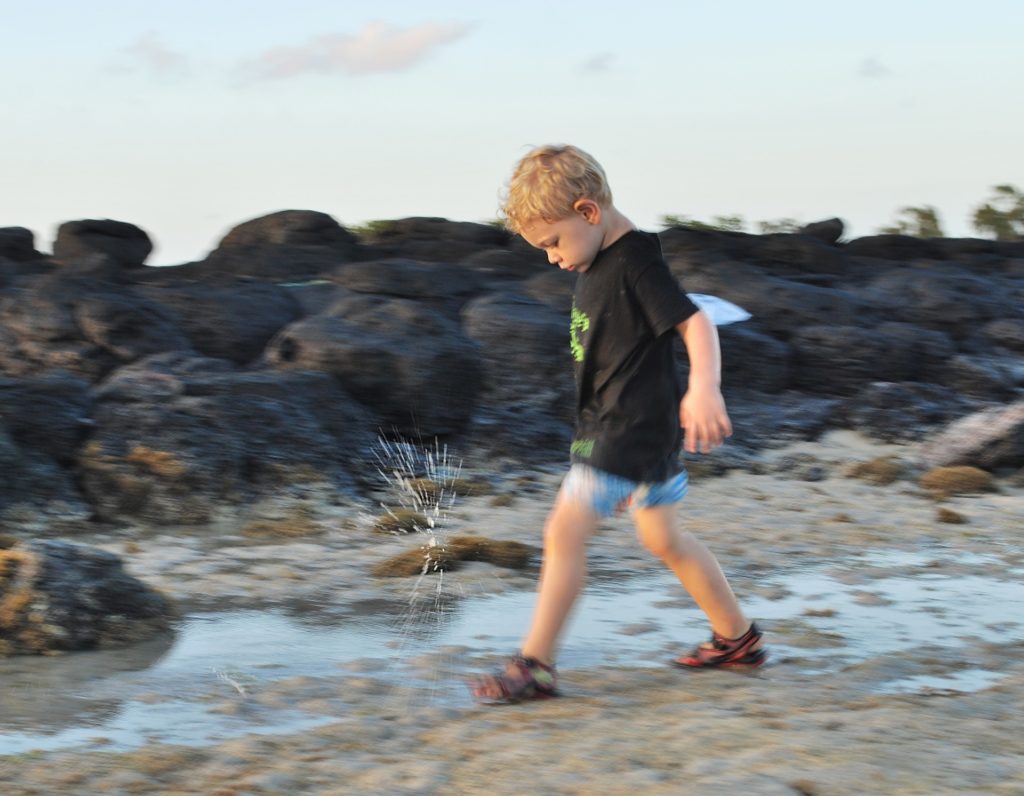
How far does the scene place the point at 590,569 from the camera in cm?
550

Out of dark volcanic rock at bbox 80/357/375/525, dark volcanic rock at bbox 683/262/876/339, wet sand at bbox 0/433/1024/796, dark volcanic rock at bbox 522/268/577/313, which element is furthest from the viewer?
dark volcanic rock at bbox 522/268/577/313

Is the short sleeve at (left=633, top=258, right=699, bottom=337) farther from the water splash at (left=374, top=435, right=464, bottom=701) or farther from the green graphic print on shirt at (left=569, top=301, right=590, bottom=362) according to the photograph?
the water splash at (left=374, top=435, right=464, bottom=701)

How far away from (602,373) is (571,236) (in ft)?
1.21

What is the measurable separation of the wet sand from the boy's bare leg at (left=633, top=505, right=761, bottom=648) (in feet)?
0.50

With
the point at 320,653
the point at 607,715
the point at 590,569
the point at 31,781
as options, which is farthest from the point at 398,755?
the point at 590,569

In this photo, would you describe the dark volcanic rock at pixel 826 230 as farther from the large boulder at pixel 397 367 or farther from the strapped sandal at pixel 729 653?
the strapped sandal at pixel 729 653

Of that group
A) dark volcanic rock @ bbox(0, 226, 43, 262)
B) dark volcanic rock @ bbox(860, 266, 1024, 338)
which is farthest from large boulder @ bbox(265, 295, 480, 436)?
dark volcanic rock @ bbox(0, 226, 43, 262)

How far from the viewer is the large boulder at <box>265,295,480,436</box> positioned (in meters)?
8.61

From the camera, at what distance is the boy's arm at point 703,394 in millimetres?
3395

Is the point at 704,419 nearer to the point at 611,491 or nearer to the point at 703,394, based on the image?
the point at 703,394

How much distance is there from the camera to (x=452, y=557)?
5434mm

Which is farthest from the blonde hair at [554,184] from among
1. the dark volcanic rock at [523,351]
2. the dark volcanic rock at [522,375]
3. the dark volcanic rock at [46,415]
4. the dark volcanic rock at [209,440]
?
the dark volcanic rock at [523,351]

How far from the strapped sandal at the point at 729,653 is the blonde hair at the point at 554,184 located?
125cm

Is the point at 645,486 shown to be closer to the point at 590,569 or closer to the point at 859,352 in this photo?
the point at 590,569
